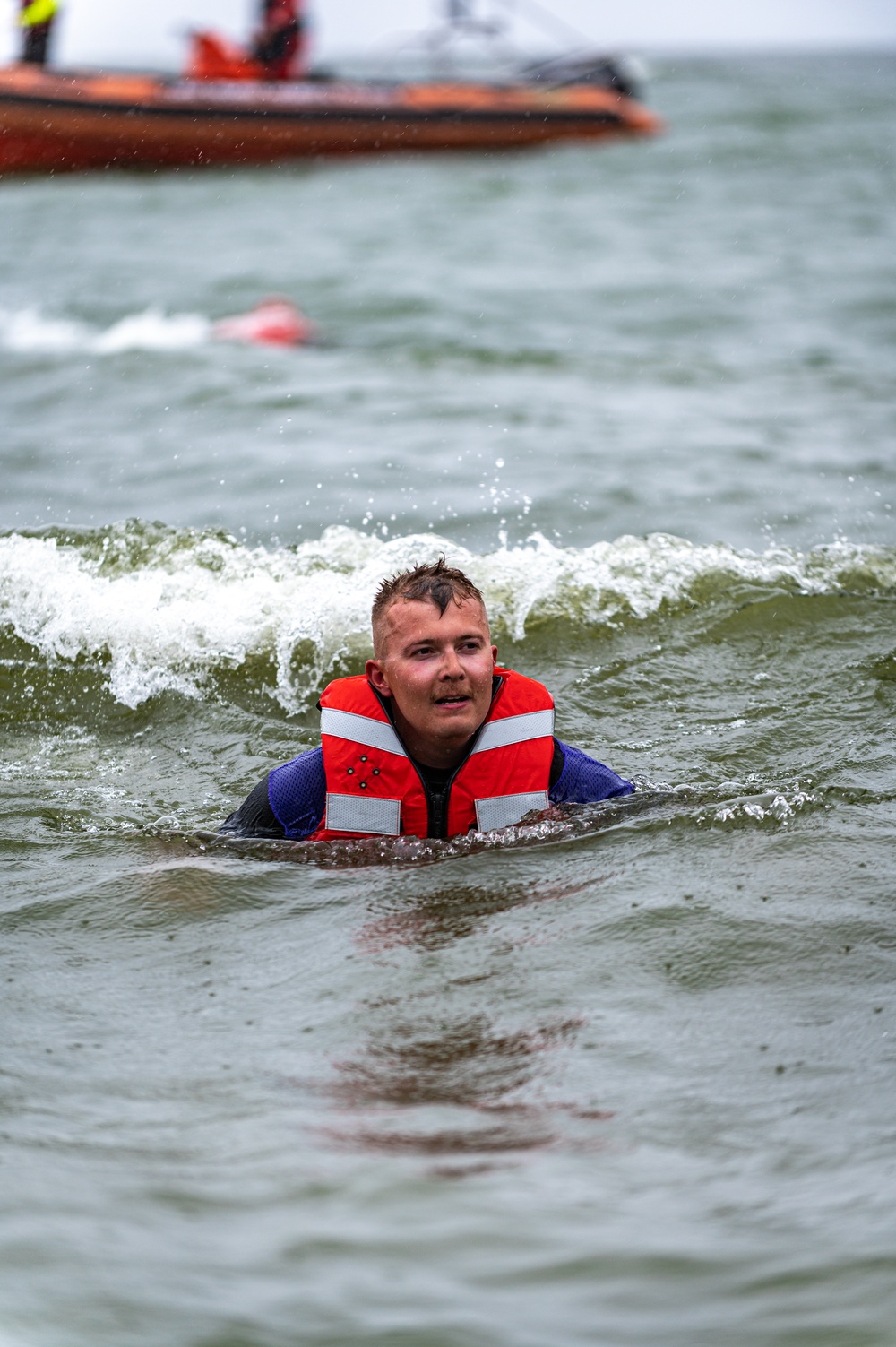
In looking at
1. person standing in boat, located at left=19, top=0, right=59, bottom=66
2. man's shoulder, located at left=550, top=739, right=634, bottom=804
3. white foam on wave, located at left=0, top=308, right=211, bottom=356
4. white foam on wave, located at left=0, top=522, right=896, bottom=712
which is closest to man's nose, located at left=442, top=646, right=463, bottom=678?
man's shoulder, located at left=550, top=739, right=634, bottom=804

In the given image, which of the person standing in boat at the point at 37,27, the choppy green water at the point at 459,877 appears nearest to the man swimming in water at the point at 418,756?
the choppy green water at the point at 459,877

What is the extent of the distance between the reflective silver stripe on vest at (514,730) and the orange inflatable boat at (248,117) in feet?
75.5

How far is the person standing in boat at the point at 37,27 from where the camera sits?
23.5m

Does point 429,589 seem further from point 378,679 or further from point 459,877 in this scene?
point 459,877

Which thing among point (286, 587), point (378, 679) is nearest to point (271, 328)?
point (286, 587)

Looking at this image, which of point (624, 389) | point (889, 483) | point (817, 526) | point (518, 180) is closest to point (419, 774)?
point (817, 526)

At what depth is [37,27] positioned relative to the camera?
24.4m

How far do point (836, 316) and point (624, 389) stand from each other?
13.9 feet

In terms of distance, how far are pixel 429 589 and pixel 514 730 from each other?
1.71 feet

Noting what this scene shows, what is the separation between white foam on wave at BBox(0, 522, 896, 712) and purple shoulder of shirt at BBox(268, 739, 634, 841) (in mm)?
1980

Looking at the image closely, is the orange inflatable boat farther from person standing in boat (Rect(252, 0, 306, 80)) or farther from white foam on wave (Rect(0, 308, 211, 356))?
white foam on wave (Rect(0, 308, 211, 356))

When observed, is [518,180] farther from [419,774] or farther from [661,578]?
[419,774]

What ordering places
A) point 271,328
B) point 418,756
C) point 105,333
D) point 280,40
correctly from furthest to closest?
point 280,40 → point 105,333 → point 271,328 → point 418,756

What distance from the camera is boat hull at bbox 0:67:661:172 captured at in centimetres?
2478
